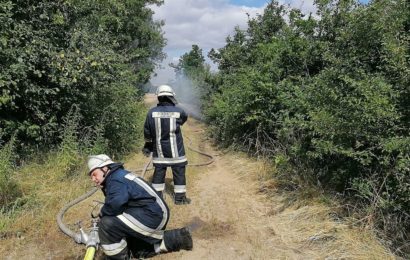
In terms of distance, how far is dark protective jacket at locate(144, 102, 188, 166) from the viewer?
658cm

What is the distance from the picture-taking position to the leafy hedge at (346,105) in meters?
5.25

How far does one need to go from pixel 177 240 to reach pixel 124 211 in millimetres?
784

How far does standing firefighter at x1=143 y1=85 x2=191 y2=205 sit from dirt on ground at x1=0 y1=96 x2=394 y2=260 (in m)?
0.41

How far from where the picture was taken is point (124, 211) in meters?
4.55

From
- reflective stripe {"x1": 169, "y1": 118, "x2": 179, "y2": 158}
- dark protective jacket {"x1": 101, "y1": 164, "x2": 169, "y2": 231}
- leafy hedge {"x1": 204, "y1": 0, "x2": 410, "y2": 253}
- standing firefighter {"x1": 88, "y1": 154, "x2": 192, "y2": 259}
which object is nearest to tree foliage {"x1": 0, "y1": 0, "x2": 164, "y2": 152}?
reflective stripe {"x1": 169, "y1": 118, "x2": 179, "y2": 158}

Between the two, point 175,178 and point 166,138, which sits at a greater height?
point 166,138

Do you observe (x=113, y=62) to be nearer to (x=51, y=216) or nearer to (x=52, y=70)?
(x=52, y=70)

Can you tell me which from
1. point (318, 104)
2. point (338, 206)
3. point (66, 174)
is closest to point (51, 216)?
point (66, 174)

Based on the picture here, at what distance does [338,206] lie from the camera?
583 cm

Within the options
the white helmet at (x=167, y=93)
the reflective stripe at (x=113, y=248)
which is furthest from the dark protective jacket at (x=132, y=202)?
the white helmet at (x=167, y=93)

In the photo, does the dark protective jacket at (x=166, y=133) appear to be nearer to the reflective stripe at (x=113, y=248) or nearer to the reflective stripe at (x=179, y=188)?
the reflective stripe at (x=179, y=188)

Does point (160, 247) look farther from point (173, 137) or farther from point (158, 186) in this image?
point (173, 137)

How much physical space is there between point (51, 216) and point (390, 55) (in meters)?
5.10

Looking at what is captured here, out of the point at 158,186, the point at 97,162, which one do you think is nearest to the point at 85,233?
the point at 97,162
